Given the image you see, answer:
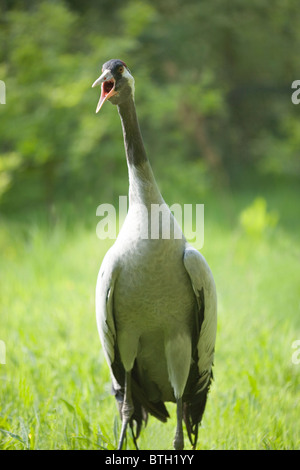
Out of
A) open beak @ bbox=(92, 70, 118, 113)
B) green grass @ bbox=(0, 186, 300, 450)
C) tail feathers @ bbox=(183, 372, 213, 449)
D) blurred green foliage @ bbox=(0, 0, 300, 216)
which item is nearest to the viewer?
open beak @ bbox=(92, 70, 118, 113)

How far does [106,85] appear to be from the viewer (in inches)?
77.3

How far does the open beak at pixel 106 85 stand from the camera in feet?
6.31

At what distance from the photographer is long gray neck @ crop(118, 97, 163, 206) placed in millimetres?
1999

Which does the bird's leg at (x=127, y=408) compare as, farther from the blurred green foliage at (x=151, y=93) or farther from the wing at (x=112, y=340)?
the blurred green foliage at (x=151, y=93)

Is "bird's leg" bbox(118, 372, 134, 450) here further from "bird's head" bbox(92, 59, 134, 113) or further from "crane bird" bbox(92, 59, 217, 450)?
"bird's head" bbox(92, 59, 134, 113)

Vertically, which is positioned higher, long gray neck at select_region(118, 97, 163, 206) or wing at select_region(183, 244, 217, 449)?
long gray neck at select_region(118, 97, 163, 206)

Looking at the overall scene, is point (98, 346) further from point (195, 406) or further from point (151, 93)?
point (151, 93)

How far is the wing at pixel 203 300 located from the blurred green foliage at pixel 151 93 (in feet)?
12.0

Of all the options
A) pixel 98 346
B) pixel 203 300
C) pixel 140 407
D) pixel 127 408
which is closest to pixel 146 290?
pixel 203 300

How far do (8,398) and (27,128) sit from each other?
413 cm

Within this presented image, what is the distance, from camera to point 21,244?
6.17 meters

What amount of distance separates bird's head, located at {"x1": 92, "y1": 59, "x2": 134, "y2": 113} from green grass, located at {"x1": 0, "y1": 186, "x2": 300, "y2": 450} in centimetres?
143

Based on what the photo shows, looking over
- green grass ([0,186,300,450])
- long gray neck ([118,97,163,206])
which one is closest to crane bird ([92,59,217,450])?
long gray neck ([118,97,163,206])

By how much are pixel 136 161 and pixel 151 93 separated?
4.79 metres
